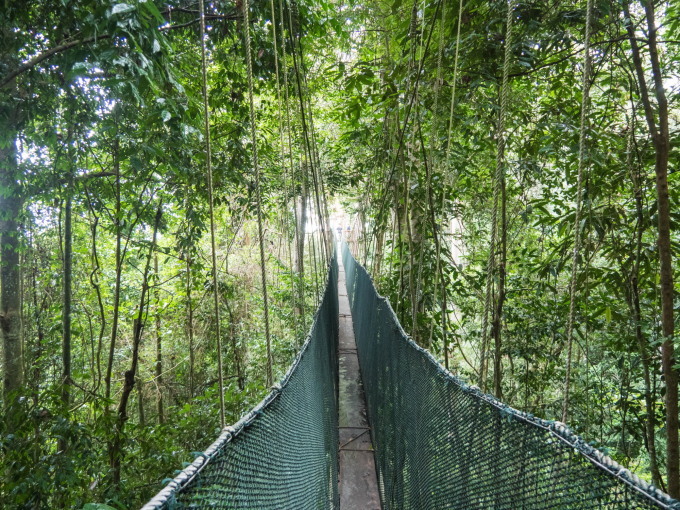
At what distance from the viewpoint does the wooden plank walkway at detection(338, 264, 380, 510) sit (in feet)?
6.73

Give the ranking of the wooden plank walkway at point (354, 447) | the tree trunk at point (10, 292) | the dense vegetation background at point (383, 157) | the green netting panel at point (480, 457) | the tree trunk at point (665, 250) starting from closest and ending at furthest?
the green netting panel at point (480, 457) < the tree trunk at point (665, 250) < the dense vegetation background at point (383, 157) < the wooden plank walkway at point (354, 447) < the tree trunk at point (10, 292)

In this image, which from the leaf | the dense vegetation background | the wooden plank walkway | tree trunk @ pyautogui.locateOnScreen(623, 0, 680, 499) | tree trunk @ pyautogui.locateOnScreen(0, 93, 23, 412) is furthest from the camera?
tree trunk @ pyautogui.locateOnScreen(0, 93, 23, 412)

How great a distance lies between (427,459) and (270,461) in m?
0.49

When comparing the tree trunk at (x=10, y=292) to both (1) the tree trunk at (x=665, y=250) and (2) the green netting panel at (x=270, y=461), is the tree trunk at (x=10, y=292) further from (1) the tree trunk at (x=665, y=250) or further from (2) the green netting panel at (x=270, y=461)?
(1) the tree trunk at (x=665, y=250)

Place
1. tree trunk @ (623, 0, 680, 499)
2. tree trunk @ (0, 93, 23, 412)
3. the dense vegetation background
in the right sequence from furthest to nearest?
tree trunk @ (0, 93, 23, 412) → the dense vegetation background → tree trunk @ (623, 0, 680, 499)

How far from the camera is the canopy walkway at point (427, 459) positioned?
0.50 meters

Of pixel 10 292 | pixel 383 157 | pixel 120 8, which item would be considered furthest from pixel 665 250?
pixel 10 292

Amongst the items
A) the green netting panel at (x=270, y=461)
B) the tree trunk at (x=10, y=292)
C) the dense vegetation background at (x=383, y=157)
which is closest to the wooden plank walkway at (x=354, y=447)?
the dense vegetation background at (x=383, y=157)

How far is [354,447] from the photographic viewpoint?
2.51 meters

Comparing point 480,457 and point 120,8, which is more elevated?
point 120,8

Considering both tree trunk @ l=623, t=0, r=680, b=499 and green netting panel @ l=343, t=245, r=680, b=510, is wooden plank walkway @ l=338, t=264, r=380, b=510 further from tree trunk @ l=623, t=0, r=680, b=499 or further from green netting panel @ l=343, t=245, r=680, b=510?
tree trunk @ l=623, t=0, r=680, b=499

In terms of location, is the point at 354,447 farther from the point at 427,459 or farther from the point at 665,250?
the point at 665,250

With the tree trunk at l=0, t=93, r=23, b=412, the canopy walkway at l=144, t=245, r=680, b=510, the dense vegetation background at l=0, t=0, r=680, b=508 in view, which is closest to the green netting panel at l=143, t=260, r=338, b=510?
the canopy walkway at l=144, t=245, r=680, b=510

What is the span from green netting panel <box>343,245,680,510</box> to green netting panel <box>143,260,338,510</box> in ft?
1.00
